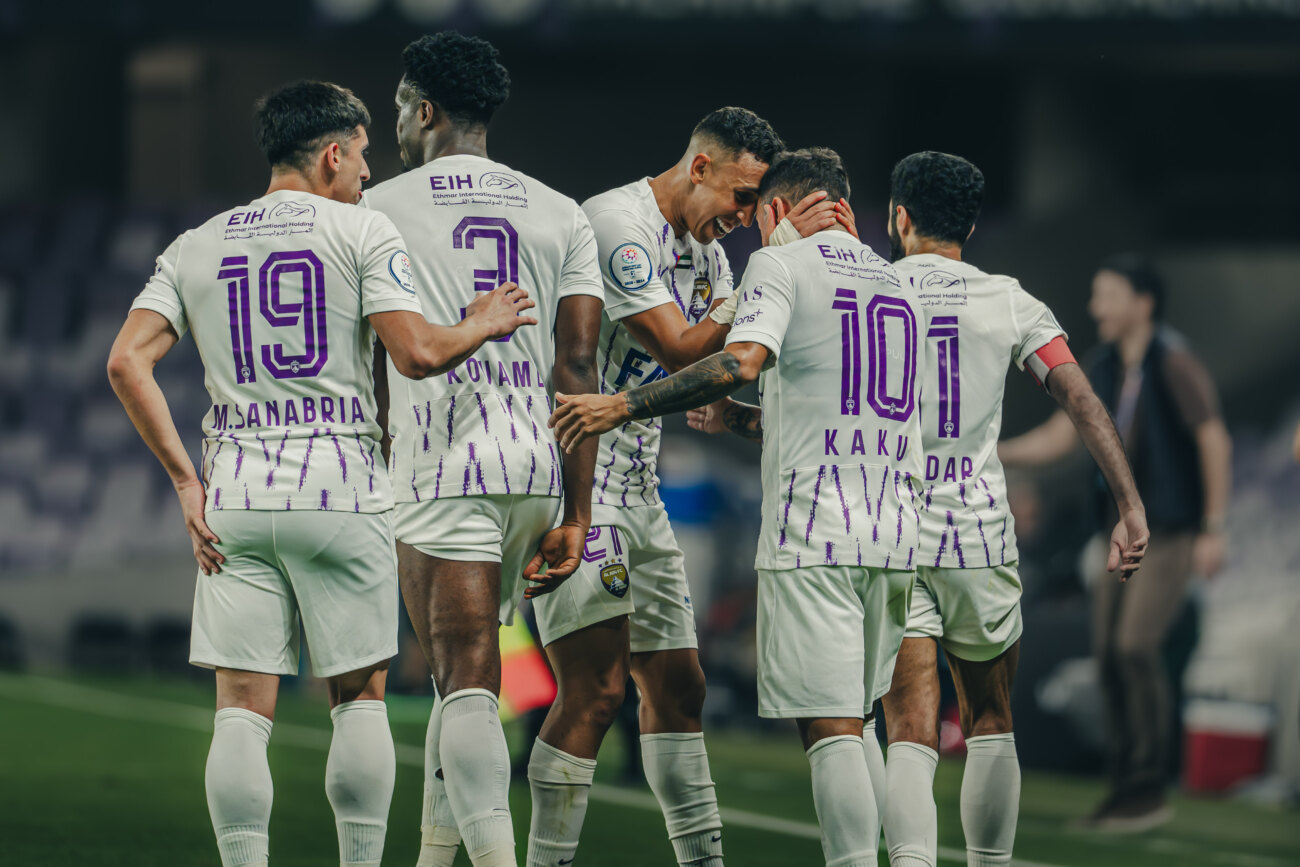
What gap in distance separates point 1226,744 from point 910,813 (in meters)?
5.25

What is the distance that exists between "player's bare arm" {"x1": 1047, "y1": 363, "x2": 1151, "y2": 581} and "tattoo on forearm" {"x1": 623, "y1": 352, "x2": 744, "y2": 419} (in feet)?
3.32

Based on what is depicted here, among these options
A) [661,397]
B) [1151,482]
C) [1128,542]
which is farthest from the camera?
[1151,482]

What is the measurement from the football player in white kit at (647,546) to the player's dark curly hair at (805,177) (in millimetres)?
52

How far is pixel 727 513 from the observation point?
13.7 metres

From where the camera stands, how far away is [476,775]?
13.5 feet

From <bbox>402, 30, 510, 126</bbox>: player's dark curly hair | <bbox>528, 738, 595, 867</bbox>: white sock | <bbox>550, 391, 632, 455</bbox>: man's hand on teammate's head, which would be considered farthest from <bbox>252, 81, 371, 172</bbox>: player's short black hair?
<bbox>528, 738, 595, 867</bbox>: white sock

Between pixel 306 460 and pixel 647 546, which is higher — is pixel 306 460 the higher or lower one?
the higher one

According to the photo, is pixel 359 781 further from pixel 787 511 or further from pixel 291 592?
pixel 787 511

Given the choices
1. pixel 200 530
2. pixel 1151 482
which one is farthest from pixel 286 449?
pixel 1151 482

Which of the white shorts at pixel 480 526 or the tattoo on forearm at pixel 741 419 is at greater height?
the tattoo on forearm at pixel 741 419

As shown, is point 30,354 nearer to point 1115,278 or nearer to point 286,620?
point 1115,278

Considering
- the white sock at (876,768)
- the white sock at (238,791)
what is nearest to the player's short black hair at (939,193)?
the white sock at (876,768)

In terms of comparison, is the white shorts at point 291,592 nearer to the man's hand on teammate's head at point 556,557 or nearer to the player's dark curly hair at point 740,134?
the man's hand on teammate's head at point 556,557

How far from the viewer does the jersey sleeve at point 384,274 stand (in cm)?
402
